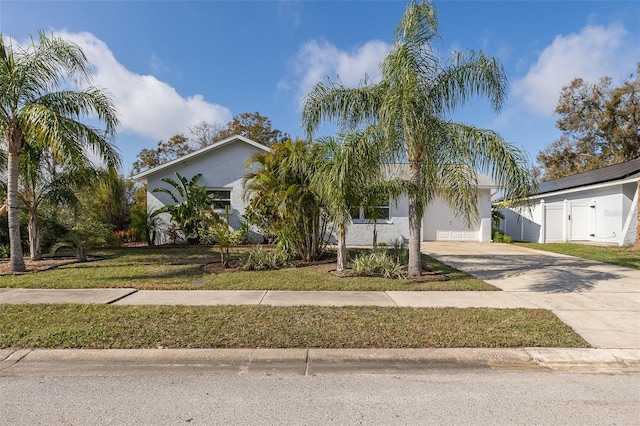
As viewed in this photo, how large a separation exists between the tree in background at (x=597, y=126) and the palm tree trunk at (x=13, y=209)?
123ft

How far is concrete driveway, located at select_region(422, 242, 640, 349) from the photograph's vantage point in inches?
193

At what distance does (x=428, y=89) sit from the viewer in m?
7.47

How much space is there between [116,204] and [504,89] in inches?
696

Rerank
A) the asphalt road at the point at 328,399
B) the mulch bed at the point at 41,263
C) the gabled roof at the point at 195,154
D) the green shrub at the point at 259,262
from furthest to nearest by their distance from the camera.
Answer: the gabled roof at the point at 195,154 < the green shrub at the point at 259,262 < the mulch bed at the point at 41,263 < the asphalt road at the point at 328,399

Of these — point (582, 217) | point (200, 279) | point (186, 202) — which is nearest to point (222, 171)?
point (186, 202)

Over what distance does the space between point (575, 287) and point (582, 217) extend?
504 inches

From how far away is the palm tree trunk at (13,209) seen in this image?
831 cm

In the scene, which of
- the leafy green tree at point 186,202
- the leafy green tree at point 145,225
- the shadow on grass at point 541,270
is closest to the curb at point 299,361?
the shadow on grass at point 541,270

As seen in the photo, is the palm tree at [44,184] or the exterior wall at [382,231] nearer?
the palm tree at [44,184]

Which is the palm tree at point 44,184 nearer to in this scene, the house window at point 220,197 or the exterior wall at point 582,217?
the house window at point 220,197

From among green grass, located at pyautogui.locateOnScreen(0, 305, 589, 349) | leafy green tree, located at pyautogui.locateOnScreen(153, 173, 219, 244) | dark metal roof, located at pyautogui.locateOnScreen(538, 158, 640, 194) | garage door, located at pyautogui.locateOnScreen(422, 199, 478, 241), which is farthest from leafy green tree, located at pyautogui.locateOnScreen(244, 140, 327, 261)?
dark metal roof, located at pyautogui.locateOnScreen(538, 158, 640, 194)

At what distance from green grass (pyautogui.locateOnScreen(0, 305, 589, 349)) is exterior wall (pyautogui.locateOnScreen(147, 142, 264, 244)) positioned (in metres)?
10.1

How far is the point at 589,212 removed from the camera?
1727 cm

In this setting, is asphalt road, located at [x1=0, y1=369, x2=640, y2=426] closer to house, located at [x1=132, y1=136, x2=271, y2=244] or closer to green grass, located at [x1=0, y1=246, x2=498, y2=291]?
green grass, located at [x1=0, y1=246, x2=498, y2=291]
